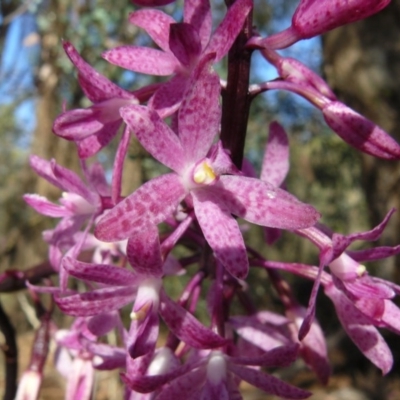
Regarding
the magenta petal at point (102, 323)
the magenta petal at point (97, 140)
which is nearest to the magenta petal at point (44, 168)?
the magenta petal at point (97, 140)

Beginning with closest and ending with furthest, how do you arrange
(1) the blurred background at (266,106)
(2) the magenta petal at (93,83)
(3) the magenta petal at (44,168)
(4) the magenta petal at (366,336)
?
(2) the magenta petal at (93,83)
(4) the magenta petal at (366,336)
(3) the magenta petal at (44,168)
(1) the blurred background at (266,106)

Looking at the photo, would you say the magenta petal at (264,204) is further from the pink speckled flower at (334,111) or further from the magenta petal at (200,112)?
the pink speckled flower at (334,111)

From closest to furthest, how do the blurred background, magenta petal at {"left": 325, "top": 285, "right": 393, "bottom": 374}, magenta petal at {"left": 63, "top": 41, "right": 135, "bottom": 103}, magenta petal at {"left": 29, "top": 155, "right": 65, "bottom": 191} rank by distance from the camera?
1. magenta petal at {"left": 63, "top": 41, "right": 135, "bottom": 103}
2. magenta petal at {"left": 325, "top": 285, "right": 393, "bottom": 374}
3. magenta petal at {"left": 29, "top": 155, "right": 65, "bottom": 191}
4. the blurred background

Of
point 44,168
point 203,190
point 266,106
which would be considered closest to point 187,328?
point 203,190

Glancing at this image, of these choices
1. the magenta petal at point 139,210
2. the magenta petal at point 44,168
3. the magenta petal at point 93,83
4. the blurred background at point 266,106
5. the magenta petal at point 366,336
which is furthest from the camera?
the blurred background at point 266,106

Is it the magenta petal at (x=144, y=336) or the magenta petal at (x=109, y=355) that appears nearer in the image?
the magenta petal at (x=144, y=336)

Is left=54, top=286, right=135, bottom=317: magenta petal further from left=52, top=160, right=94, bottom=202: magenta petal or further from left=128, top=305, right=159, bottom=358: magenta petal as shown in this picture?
left=52, top=160, right=94, bottom=202: magenta petal

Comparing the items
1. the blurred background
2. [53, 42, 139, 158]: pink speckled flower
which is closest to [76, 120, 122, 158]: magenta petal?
[53, 42, 139, 158]: pink speckled flower

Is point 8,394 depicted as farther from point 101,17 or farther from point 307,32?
point 101,17
